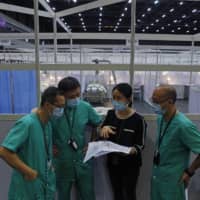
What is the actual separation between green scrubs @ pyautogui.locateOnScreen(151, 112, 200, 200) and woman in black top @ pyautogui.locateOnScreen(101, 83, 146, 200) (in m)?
0.16

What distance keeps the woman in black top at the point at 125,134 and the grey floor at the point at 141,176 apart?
258 millimetres

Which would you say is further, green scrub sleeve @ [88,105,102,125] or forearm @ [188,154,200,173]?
green scrub sleeve @ [88,105,102,125]

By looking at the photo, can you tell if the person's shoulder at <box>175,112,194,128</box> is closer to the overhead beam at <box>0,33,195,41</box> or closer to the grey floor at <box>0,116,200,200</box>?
the grey floor at <box>0,116,200,200</box>

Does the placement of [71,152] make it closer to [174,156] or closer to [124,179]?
[124,179]

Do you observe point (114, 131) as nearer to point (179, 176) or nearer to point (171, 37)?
point (179, 176)

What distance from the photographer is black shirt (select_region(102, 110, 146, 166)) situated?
1.65 metres

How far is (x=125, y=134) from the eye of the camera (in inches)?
65.2

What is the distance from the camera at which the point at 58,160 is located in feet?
5.47

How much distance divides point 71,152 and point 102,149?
8.4 inches

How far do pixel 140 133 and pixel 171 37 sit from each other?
118 inches

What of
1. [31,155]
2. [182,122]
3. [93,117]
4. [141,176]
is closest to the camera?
[31,155]

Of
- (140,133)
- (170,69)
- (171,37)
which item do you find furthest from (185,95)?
(140,133)

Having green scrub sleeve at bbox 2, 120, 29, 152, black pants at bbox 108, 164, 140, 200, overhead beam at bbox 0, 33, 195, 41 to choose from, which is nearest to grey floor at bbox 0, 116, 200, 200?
black pants at bbox 108, 164, 140, 200

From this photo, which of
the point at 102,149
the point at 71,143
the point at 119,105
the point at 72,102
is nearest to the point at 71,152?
the point at 71,143
